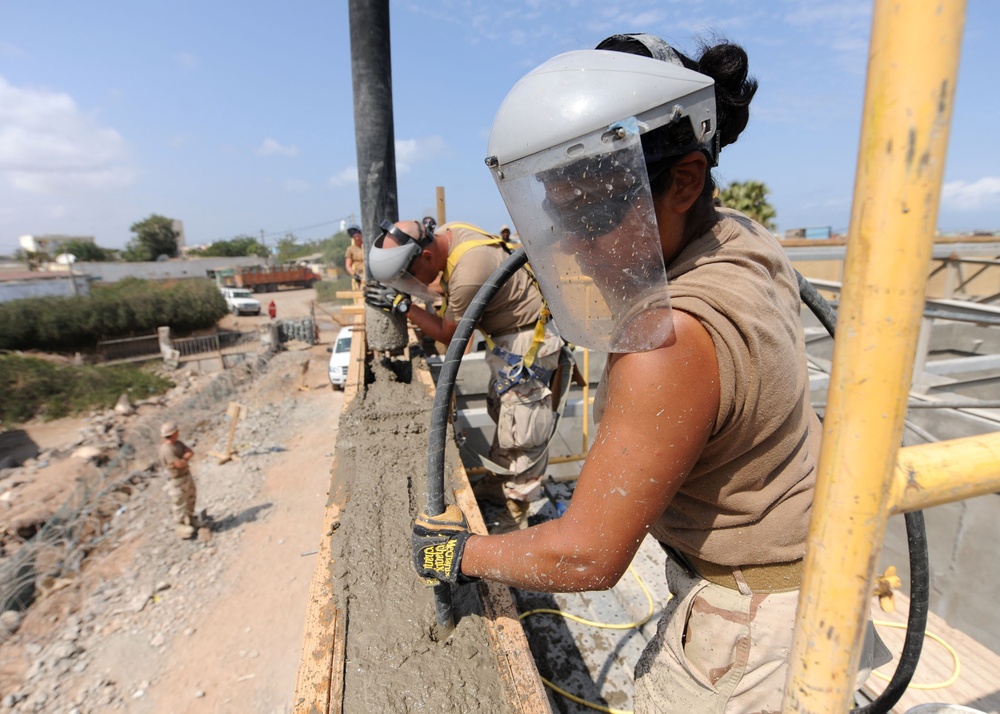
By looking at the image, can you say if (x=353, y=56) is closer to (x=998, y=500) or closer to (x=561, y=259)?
(x=561, y=259)

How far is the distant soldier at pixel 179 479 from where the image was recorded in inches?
310

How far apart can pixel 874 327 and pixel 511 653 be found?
1513 mm

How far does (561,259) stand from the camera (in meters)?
1.17

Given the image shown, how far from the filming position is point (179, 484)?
818 centimetres

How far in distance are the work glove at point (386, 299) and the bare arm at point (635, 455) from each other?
11.1 feet

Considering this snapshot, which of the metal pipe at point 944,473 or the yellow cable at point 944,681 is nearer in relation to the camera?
the metal pipe at point 944,473

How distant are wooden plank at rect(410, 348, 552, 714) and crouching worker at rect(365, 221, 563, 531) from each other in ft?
5.77

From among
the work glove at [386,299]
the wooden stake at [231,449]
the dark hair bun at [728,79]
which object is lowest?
the wooden stake at [231,449]

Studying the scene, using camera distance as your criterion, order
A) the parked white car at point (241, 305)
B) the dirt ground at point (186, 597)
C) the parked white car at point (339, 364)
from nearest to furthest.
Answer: the dirt ground at point (186, 597), the parked white car at point (339, 364), the parked white car at point (241, 305)

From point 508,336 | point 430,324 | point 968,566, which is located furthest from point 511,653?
point 968,566

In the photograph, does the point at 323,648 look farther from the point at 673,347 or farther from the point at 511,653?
the point at 673,347

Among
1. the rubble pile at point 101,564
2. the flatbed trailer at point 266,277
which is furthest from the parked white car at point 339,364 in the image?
the flatbed trailer at point 266,277

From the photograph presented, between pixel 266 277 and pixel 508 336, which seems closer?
pixel 508 336

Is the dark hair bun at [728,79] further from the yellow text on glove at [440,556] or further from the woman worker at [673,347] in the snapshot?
the yellow text on glove at [440,556]
